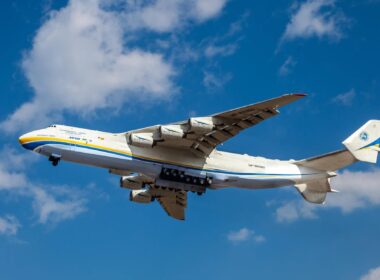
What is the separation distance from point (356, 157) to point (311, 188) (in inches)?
119

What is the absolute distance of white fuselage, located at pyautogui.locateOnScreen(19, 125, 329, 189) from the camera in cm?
2919

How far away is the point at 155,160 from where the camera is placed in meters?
30.0

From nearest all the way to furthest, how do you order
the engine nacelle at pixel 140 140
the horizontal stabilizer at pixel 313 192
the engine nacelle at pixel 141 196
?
the engine nacelle at pixel 140 140
the horizontal stabilizer at pixel 313 192
the engine nacelle at pixel 141 196

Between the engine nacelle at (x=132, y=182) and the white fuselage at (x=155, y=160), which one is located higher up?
the engine nacelle at (x=132, y=182)

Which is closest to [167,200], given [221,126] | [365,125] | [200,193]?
[200,193]

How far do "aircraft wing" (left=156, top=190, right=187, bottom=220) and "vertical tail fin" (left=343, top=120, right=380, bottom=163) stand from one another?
9.48m

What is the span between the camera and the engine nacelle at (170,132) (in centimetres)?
2905

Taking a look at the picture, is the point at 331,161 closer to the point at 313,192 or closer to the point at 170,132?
the point at 313,192

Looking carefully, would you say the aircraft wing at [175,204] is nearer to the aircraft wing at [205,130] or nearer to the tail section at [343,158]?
the aircraft wing at [205,130]

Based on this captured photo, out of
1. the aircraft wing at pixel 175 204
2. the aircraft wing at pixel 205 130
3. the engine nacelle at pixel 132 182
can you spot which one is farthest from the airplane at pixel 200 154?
the aircraft wing at pixel 175 204

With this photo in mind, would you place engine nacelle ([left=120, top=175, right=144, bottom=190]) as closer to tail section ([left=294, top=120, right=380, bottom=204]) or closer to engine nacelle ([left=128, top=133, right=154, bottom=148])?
engine nacelle ([left=128, top=133, right=154, bottom=148])

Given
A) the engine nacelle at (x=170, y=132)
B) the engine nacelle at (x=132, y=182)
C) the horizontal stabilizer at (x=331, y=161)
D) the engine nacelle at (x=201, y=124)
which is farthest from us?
the engine nacelle at (x=132, y=182)

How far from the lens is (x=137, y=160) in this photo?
29734 millimetres

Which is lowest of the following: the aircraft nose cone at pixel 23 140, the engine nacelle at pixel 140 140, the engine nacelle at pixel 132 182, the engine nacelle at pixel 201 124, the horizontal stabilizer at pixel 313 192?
the horizontal stabilizer at pixel 313 192
